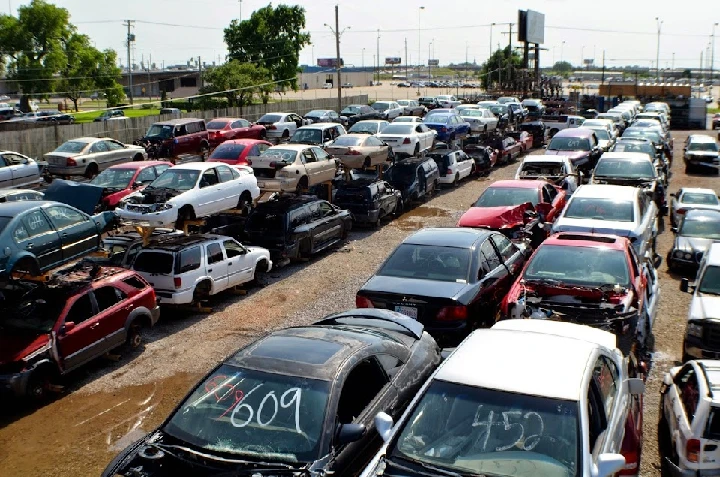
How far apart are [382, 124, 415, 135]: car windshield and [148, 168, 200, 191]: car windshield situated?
38.6 feet

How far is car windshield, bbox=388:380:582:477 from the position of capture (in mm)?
4969

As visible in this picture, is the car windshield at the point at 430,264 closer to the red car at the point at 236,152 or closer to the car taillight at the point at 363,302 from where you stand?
the car taillight at the point at 363,302

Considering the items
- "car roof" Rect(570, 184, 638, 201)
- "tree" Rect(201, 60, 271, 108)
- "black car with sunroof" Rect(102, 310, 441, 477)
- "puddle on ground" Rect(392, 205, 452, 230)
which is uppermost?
"tree" Rect(201, 60, 271, 108)

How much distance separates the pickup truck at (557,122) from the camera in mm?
38481

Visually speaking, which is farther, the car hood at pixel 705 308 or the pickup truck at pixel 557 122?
the pickup truck at pixel 557 122

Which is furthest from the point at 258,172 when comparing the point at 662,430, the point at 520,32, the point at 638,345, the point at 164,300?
the point at 520,32

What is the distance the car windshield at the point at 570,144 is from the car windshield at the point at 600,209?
1137 cm

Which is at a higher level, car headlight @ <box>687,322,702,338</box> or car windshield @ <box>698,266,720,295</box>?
car windshield @ <box>698,266,720,295</box>

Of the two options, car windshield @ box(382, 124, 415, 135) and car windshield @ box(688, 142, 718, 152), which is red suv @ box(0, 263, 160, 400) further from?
car windshield @ box(688, 142, 718, 152)

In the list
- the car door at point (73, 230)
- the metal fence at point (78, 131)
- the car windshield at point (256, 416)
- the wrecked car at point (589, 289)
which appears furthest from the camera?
the metal fence at point (78, 131)

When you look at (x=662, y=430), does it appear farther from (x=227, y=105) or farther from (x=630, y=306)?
(x=227, y=105)

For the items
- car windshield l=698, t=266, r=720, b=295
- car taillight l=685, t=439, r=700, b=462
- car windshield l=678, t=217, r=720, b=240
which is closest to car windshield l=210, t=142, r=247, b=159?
car windshield l=678, t=217, r=720, b=240

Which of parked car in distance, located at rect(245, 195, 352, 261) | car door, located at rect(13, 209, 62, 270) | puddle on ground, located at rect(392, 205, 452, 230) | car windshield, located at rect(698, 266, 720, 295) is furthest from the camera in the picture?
puddle on ground, located at rect(392, 205, 452, 230)

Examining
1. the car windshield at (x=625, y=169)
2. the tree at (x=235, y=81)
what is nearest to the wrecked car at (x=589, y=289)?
the car windshield at (x=625, y=169)
